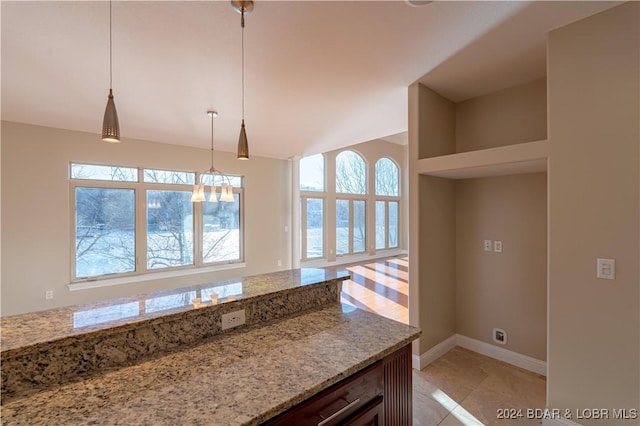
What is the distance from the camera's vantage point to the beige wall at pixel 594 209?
5.43 feet

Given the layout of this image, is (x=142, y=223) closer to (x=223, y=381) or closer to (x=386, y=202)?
(x=223, y=381)

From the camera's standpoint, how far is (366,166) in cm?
897

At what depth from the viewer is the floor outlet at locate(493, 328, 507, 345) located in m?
2.82

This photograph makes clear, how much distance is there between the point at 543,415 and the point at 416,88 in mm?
2711

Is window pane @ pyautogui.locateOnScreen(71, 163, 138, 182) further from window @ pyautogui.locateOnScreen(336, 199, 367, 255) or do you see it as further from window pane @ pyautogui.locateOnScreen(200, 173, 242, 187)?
window @ pyautogui.locateOnScreen(336, 199, 367, 255)

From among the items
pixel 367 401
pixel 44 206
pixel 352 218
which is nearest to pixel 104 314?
pixel 367 401

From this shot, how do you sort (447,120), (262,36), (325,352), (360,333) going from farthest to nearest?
(447,120), (262,36), (360,333), (325,352)

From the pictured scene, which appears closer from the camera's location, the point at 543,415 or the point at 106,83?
the point at 543,415

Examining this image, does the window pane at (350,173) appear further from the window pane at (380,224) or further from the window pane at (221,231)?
the window pane at (221,231)

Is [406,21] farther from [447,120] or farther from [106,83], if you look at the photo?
[106,83]

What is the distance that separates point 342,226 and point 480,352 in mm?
5606

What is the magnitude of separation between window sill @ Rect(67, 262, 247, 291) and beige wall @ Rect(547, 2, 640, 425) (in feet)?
16.0

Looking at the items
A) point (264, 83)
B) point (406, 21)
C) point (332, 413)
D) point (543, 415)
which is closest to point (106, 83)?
point (264, 83)

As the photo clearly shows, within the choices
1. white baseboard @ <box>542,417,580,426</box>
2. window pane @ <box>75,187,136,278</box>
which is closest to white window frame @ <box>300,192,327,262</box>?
window pane @ <box>75,187,136,278</box>
